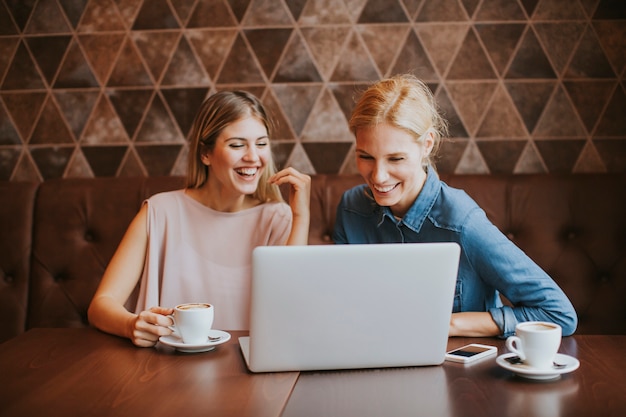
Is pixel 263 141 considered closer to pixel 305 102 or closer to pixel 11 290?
pixel 305 102

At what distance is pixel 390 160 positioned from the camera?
1.51 meters

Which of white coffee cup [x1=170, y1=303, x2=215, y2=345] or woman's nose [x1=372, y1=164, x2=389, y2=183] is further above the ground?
woman's nose [x1=372, y1=164, x2=389, y2=183]

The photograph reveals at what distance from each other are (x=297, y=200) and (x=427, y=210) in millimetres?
384

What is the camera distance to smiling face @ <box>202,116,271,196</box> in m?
1.78

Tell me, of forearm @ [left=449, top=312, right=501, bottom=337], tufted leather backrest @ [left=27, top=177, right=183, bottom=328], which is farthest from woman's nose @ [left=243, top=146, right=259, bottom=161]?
forearm @ [left=449, top=312, right=501, bottom=337]

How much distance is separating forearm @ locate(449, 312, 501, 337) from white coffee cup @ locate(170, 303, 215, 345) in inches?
18.4

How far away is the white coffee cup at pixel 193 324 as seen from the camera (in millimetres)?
1173

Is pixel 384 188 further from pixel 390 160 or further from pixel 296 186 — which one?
pixel 296 186

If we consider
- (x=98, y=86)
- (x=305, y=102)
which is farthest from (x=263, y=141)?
(x=98, y=86)

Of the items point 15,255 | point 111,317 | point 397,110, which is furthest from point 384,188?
point 15,255

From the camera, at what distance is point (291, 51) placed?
7.45 feet

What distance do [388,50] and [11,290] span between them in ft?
4.82

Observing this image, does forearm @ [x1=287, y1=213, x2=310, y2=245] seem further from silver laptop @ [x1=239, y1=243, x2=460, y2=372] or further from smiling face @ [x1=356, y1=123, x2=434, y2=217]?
silver laptop @ [x1=239, y1=243, x2=460, y2=372]

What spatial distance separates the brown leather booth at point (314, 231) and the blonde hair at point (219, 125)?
0.85 ft
